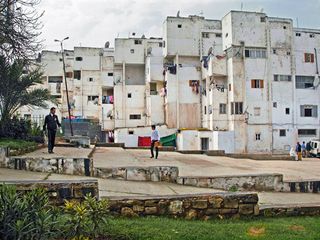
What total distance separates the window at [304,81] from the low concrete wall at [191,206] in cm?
3517

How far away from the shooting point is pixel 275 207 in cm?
654

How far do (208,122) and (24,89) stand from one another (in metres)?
25.7

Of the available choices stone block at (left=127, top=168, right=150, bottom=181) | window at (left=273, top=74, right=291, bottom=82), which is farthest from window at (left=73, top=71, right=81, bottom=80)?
stone block at (left=127, top=168, right=150, bottom=181)

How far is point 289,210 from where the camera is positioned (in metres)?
6.56

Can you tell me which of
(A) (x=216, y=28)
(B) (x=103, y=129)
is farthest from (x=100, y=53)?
(A) (x=216, y=28)

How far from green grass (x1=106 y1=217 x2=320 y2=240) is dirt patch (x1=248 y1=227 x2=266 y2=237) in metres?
0.03

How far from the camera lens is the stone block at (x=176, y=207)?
6047 mm

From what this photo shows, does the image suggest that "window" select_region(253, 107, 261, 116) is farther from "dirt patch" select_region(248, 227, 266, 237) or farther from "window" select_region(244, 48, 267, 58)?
"dirt patch" select_region(248, 227, 266, 237)

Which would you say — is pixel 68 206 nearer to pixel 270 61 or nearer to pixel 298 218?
pixel 298 218

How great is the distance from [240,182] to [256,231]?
14.1ft

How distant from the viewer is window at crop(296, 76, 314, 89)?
38438 millimetres

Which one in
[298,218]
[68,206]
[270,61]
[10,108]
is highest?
[270,61]

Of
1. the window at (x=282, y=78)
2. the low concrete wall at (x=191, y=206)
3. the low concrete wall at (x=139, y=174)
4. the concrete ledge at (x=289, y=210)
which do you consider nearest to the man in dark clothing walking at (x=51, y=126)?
the low concrete wall at (x=139, y=174)

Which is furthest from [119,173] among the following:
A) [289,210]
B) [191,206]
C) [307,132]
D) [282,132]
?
[307,132]
